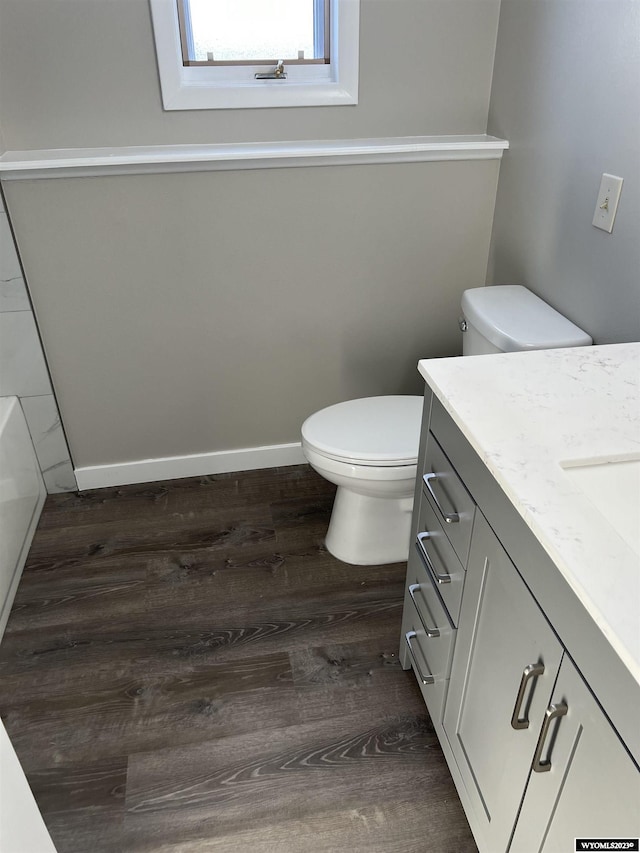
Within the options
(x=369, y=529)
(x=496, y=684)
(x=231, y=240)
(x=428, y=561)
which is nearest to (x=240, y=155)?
(x=231, y=240)

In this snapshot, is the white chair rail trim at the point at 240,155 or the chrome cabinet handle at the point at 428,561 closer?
the chrome cabinet handle at the point at 428,561

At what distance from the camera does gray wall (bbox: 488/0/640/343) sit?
1525mm

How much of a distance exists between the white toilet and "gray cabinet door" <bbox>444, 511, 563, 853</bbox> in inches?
25.0

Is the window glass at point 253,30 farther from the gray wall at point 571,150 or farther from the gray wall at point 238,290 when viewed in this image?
the gray wall at point 571,150

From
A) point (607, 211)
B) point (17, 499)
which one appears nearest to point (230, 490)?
point (17, 499)

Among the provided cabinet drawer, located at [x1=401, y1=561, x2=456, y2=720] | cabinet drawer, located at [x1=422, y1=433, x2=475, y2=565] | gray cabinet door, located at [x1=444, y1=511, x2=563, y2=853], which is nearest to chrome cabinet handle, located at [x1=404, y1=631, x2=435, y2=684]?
cabinet drawer, located at [x1=401, y1=561, x2=456, y2=720]

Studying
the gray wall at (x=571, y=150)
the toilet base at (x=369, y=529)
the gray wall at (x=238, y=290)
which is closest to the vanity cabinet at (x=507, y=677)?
the toilet base at (x=369, y=529)

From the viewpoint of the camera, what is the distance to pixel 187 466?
98.0 inches

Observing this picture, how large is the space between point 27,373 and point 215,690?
120 centimetres

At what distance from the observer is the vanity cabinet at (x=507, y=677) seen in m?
0.82

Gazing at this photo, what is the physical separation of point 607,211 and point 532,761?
125 cm

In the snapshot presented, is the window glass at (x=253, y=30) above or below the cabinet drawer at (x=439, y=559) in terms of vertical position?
above

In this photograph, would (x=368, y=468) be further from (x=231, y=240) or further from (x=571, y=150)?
(x=571, y=150)

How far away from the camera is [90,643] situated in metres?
1.86
